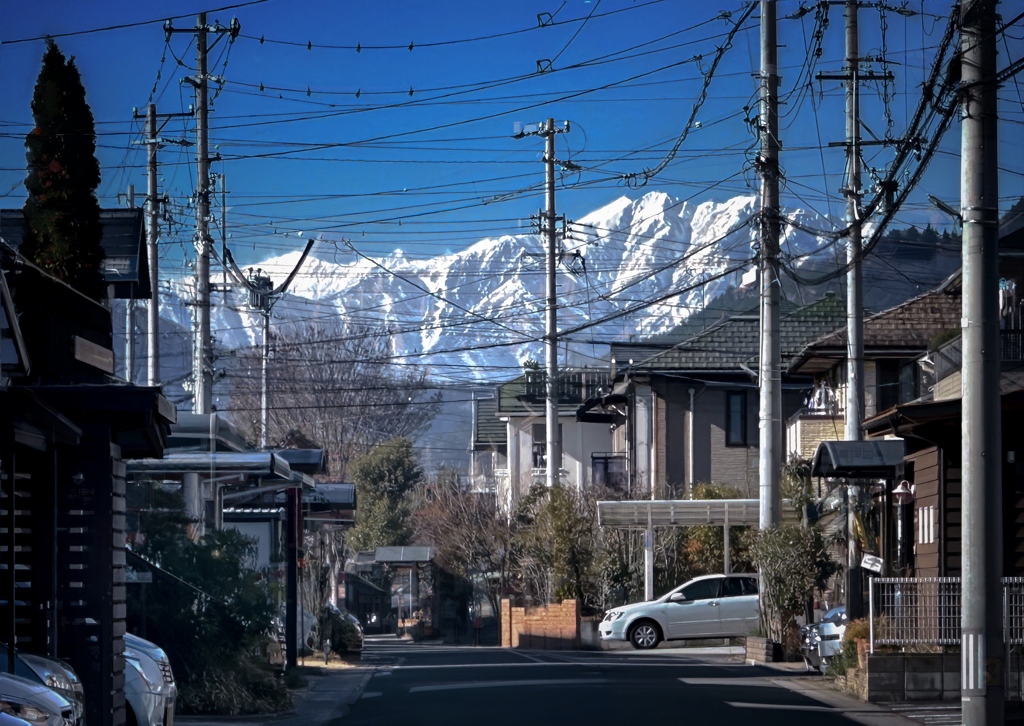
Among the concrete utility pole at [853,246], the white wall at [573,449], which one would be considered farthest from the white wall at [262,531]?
the white wall at [573,449]

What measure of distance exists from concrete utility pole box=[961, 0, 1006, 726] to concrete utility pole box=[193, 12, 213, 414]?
20913 millimetres

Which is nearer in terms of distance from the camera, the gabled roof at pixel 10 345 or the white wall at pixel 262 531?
the gabled roof at pixel 10 345

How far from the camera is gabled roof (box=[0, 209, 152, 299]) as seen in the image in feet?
48.2

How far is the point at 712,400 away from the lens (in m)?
43.7

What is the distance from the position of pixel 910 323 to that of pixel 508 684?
52.3 feet

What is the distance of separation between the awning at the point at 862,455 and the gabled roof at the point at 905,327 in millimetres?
10079

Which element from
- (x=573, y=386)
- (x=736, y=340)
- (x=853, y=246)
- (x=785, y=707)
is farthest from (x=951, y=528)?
(x=573, y=386)

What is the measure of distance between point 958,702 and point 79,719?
10476 mm

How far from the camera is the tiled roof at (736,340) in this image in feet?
140

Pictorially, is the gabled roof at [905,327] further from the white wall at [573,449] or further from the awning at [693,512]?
the white wall at [573,449]

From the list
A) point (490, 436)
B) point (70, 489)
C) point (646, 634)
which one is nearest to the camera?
point (70, 489)

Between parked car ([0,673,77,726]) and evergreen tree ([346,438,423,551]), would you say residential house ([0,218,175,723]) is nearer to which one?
parked car ([0,673,77,726])

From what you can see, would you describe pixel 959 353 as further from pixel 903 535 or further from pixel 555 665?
pixel 555 665

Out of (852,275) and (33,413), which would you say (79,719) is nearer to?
(33,413)
